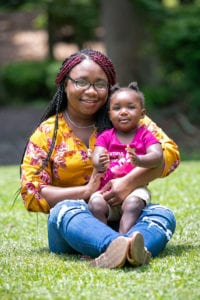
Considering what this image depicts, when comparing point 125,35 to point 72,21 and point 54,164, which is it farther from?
point 54,164

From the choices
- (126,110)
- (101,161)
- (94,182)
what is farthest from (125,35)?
(101,161)

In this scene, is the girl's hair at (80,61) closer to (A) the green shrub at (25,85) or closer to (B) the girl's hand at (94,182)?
(B) the girl's hand at (94,182)

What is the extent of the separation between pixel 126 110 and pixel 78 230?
85cm

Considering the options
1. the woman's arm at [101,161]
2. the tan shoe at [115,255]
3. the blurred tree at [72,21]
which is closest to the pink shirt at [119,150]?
the woman's arm at [101,161]

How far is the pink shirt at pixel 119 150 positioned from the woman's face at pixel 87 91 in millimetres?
276

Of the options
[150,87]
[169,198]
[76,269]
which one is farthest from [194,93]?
[76,269]

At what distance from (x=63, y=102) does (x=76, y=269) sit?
4.82ft

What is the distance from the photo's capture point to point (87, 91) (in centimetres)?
539

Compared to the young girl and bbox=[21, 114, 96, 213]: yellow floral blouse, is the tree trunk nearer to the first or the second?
bbox=[21, 114, 96, 213]: yellow floral blouse

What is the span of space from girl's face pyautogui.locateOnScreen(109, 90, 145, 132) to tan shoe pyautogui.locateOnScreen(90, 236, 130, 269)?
0.97 m

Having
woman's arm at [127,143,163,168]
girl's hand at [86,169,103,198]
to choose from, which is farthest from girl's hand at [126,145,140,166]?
girl's hand at [86,169,103,198]

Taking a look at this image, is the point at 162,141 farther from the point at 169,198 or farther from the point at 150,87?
the point at 150,87

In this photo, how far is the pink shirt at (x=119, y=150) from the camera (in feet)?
17.1

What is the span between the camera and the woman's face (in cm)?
542
